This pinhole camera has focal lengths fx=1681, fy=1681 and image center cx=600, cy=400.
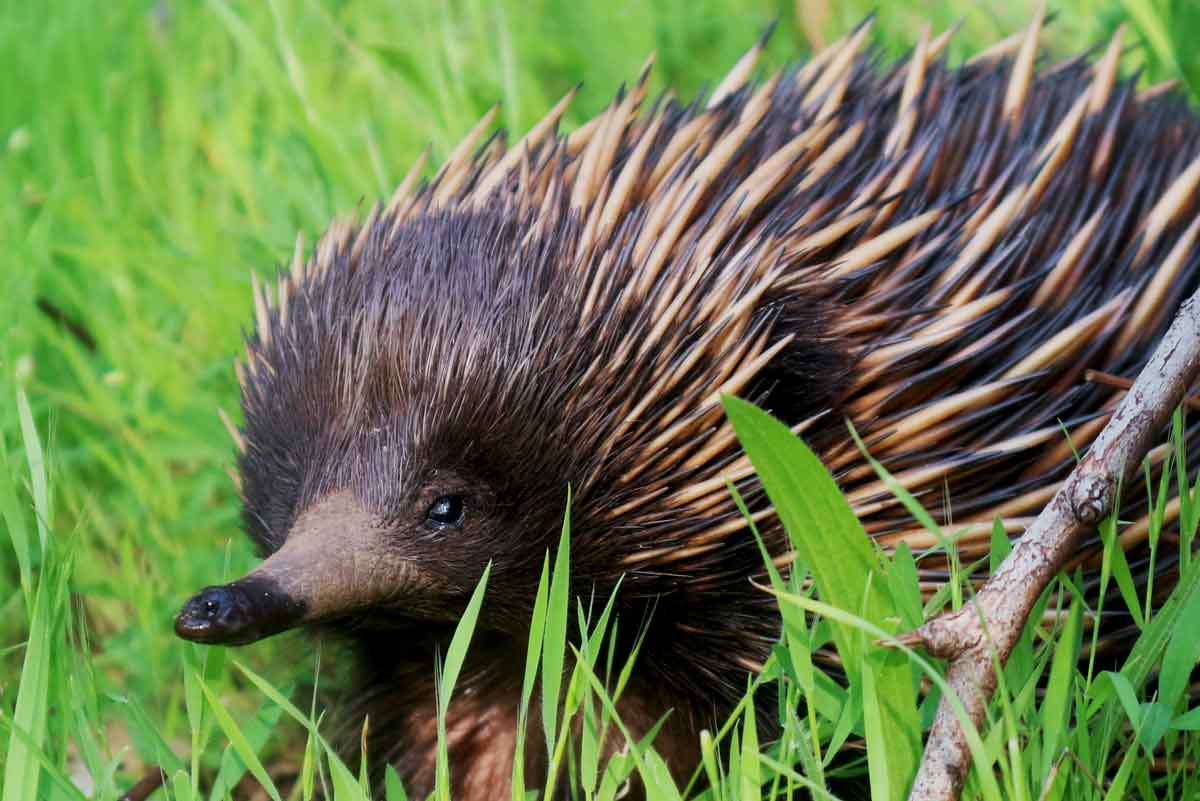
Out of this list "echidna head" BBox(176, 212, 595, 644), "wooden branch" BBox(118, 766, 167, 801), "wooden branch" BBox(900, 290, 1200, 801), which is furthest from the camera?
"wooden branch" BBox(118, 766, 167, 801)

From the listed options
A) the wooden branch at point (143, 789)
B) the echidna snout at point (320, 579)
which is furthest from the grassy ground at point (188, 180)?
the echidna snout at point (320, 579)

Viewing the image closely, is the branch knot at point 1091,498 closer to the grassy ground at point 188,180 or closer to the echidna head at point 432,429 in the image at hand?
the echidna head at point 432,429

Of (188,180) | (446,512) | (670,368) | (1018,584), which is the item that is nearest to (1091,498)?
(1018,584)

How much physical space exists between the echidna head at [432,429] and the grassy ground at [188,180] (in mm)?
286

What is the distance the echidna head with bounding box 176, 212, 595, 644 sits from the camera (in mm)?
1896

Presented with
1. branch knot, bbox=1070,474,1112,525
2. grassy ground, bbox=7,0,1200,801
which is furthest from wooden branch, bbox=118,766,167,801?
branch knot, bbox=1070,474,1112,525

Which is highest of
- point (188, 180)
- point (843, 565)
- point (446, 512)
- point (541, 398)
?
point (188, 180)

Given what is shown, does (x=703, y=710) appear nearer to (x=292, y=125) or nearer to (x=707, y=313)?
(x=707, y=313)

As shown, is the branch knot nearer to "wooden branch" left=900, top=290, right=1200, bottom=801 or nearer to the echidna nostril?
"wooden branch" left=900, top=290, right=1200, bottom=801

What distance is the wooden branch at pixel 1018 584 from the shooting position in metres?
1.50

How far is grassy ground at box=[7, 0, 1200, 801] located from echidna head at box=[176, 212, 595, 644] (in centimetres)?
29

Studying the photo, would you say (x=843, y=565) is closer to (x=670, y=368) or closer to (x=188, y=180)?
(x=670, y=368)

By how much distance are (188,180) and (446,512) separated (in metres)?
2.04

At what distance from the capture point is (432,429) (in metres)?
1.92
